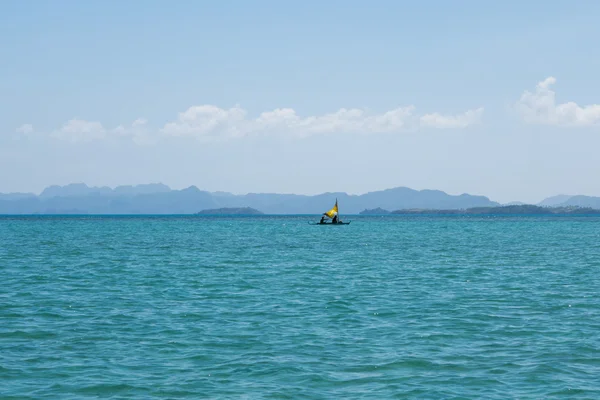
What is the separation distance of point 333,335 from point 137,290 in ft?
→ 58.8

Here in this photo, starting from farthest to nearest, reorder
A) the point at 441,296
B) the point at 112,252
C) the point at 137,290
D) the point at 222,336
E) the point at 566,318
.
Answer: the point at 112,252
the point at 137,290
the point at 441,296
the point at 566,318
the point at 222,336

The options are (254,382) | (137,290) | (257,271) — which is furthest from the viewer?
(257,271)

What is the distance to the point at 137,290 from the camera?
3791 centimetres

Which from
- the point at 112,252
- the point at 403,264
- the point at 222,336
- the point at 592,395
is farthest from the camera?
the point at 112,252

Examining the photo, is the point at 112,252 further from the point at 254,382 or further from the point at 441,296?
the point at 254,382

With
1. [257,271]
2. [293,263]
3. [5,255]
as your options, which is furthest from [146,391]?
[5,255]

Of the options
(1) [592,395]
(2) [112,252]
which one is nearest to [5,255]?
(2) [112,252]

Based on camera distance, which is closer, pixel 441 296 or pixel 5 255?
pixel 441 296

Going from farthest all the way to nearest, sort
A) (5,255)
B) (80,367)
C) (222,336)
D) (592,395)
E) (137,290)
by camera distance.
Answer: (5,255)
(137,290)
(222,336)
(80,367)
(592,395)

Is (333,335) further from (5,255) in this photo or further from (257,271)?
(5,255)

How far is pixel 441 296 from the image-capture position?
3484cm

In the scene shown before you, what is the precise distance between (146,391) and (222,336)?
7117mm

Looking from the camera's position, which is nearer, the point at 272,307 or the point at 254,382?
the point at 254,382

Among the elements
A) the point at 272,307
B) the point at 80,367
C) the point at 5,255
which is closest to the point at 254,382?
the point at 80,367
